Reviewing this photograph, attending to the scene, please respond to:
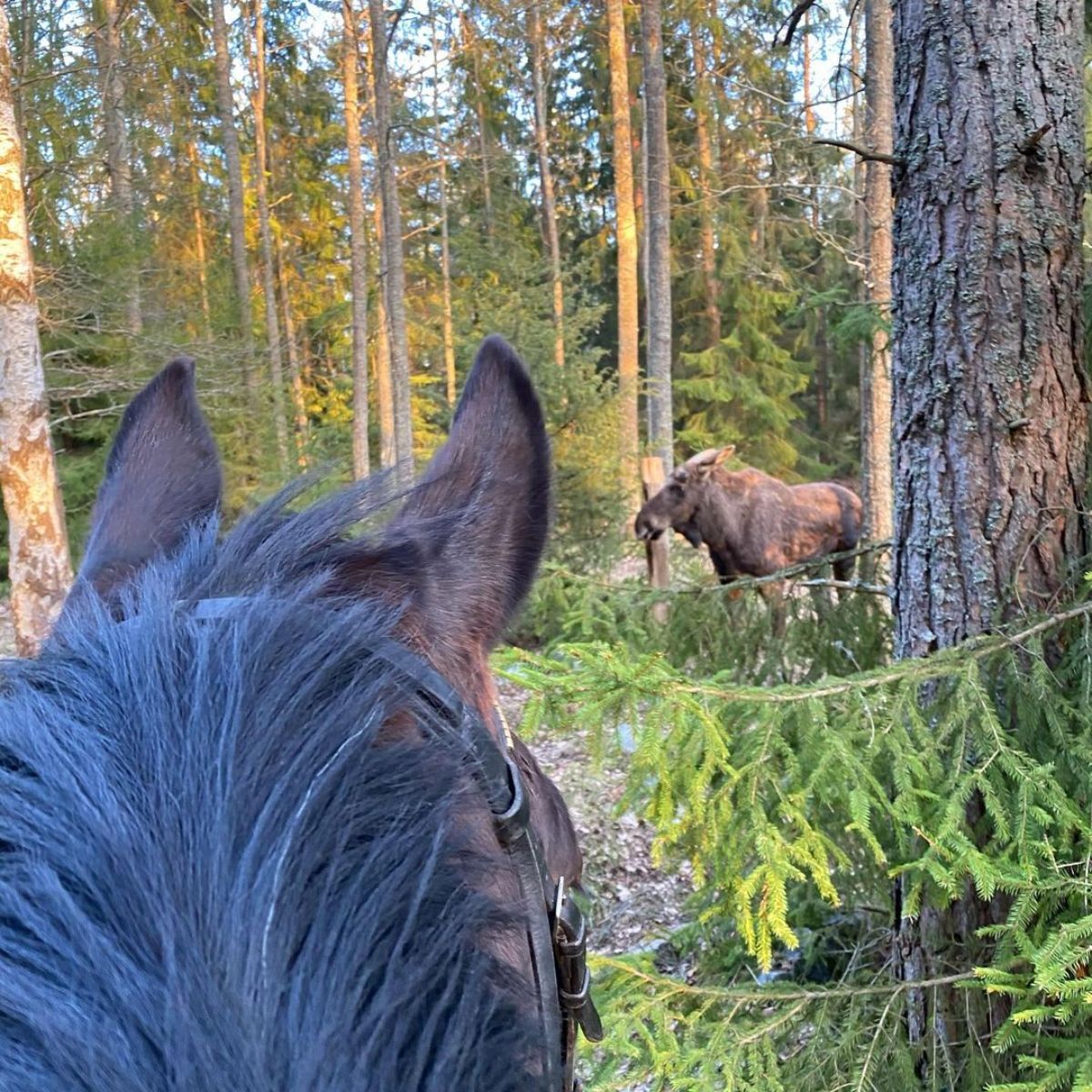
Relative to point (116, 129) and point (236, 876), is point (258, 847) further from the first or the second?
point (116, 129)

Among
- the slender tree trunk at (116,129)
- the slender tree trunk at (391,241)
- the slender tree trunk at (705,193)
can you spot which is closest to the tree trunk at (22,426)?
the slender tree trunk at (116,129)

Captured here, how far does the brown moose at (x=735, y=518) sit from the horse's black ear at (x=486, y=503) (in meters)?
7.43

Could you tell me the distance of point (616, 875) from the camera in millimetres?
5777

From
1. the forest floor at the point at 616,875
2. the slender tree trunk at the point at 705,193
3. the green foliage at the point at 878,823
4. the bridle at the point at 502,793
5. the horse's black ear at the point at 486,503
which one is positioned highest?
the slender tree trunk at the point at 705,193

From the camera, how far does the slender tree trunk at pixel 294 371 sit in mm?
13450

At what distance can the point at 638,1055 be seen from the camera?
84.1 inches

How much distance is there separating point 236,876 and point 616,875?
5.60 m

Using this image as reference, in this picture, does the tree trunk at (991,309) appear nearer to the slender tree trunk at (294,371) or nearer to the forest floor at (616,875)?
the forest floor at (616,875)

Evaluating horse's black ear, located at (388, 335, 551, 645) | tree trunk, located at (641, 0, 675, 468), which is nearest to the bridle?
horse's black ear, located at (388, 335, 551, 645)

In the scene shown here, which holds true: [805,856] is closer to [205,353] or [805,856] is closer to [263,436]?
[205,353]

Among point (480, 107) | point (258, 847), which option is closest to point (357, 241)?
point (480, 107)

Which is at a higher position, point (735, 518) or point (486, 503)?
point (486, 503)

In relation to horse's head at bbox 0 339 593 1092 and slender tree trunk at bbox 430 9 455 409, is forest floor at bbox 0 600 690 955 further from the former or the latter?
slender tree trunk at bbox 430 9 455 409

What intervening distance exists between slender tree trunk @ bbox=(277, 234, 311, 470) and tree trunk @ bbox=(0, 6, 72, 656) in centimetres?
413
